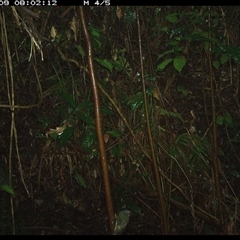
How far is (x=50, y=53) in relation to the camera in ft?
7.70

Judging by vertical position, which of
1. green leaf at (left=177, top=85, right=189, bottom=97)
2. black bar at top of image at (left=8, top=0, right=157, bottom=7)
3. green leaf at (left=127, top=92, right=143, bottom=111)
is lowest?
green leaf at (left=127, top=92, right=143, bottom=111)

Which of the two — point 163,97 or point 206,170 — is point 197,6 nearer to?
point 163,97

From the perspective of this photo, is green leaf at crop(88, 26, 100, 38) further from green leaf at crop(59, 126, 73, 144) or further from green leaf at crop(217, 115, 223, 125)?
green leaf at crop(217, 115, 223, 125)

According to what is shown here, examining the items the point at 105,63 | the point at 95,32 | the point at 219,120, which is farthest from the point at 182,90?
the point at 95,32

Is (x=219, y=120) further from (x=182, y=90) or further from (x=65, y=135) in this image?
(x=65, y=135)

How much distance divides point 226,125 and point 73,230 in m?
1.39

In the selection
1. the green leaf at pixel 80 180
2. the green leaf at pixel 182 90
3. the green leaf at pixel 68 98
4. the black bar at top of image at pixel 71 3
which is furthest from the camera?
the green leaf at pixel 182 90

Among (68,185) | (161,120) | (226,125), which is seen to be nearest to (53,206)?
(68,185)

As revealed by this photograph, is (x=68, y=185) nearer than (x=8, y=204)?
No

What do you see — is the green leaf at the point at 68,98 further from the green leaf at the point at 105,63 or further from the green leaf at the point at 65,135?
the green leaf at the point at 105,63

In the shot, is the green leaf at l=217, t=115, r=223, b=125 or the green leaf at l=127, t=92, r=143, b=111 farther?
the green leaf at l=217, t=115, r=223, b=125

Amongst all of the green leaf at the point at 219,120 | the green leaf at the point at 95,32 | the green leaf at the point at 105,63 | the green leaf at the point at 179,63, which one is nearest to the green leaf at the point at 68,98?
the green leaf at the point at 105,63

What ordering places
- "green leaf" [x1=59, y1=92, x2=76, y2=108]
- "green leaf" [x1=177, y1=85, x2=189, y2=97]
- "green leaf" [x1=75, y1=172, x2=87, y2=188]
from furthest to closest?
1. "green leaf" [x1=177, y1=85, x2=189, y2=97]
2. "green leaf" [x1=75, y1=172, x2=87, y2=188]
3. "green leaf" [x1=59, y1=92, x2=76, y2=108]

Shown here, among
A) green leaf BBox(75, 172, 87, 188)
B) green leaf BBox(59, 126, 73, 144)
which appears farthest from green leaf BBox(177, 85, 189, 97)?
green leaf BBox(75, 172, 87, 188)
